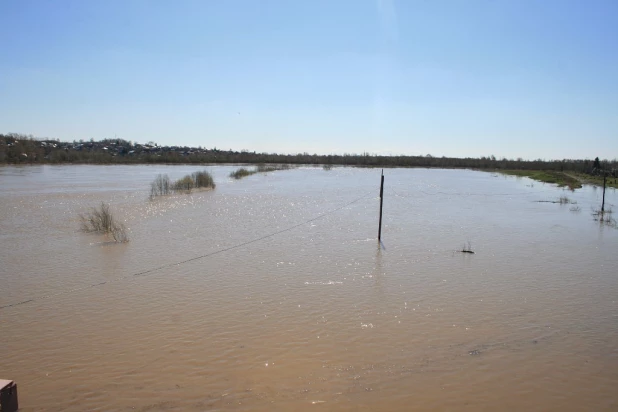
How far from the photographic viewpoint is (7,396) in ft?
10.7

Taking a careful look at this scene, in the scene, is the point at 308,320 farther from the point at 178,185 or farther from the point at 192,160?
the point at 192,160

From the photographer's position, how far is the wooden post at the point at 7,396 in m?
3.21

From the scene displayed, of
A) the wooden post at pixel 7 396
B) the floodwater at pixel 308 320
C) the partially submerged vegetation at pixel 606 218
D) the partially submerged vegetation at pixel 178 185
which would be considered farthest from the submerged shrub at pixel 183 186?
the wooden post at pixel 7 396

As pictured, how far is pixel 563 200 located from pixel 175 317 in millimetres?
20549

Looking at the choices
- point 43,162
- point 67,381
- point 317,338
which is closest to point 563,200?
point 317,338

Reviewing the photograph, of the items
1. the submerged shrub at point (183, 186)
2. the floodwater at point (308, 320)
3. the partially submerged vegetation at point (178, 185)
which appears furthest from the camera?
the submerged shrub at point (183, 186)

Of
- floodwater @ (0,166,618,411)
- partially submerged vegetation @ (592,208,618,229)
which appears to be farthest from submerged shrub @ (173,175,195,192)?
partially submerged vegetation @ (592,208,618,229)

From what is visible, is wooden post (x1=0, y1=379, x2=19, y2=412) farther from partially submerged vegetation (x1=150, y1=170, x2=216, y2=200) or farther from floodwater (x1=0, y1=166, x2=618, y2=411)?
partially submerged vegetation (x1=150, y1=170, x2=216, y2=200)

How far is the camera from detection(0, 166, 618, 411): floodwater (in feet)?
12.7

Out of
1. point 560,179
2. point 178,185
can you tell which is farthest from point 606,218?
point 560,179

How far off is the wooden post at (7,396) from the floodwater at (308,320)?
337mm

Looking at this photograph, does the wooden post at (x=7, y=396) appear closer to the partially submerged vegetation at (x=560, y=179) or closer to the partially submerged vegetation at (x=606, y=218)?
the partially submerged vegetation at (x=606, y=218)

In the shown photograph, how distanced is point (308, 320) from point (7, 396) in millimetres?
3136

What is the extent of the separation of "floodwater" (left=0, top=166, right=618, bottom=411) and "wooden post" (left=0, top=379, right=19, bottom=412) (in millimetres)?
337
